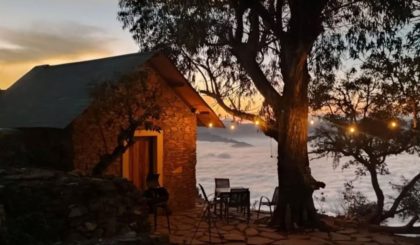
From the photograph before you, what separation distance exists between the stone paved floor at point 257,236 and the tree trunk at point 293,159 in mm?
435

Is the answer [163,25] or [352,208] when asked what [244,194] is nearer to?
[163,25]

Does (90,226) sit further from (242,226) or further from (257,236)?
(242,226)

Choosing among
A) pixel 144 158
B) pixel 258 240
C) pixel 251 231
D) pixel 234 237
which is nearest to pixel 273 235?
pixel 251 231

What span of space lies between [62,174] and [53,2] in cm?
585

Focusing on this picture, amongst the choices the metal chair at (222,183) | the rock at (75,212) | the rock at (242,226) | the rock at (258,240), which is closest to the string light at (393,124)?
the metal chair at (222,183)

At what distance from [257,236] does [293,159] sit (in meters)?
1.93

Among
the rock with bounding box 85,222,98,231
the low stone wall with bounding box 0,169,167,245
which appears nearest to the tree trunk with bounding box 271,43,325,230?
the low stone wall with bounding box 0,169,167,245

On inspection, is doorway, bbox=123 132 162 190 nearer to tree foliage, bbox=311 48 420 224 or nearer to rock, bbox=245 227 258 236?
rock, bbox=245 227 258 236

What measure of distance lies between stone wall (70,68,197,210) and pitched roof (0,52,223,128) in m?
0.37

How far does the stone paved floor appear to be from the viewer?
8711 millimetres

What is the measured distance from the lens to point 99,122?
9.80 metres

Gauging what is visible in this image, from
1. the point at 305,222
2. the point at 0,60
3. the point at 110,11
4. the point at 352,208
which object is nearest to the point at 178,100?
the point at 110,11

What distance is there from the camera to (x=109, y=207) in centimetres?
636

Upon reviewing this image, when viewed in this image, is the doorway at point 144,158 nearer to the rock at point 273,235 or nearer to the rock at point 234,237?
the rock at point 234,237
